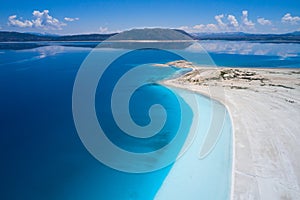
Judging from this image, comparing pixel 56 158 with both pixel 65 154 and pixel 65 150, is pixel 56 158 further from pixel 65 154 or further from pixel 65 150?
pixel 65 150

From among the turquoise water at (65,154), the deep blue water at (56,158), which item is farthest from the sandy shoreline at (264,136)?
the deep blue water at (56,158)

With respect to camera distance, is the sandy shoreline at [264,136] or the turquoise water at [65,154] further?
the turquoise water at [65,154]

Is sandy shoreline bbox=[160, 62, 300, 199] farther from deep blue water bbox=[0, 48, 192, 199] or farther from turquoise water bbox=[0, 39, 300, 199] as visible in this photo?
deep blue water bbox=[0, 48, 192, 199]

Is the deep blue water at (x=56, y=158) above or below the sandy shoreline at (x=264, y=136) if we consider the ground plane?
below

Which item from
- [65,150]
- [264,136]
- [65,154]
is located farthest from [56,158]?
[264,136]

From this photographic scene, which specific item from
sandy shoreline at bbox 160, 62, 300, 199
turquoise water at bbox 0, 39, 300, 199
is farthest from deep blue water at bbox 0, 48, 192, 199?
sandy shoreline at bbox 160, 62, 300, 199

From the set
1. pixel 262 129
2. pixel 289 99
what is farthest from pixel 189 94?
pixel 262 129

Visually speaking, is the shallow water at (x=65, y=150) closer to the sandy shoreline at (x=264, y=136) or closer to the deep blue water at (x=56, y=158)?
the deep blue water at (x=56, y=158)

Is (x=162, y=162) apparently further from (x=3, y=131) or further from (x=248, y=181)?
(x=3, y=131)
